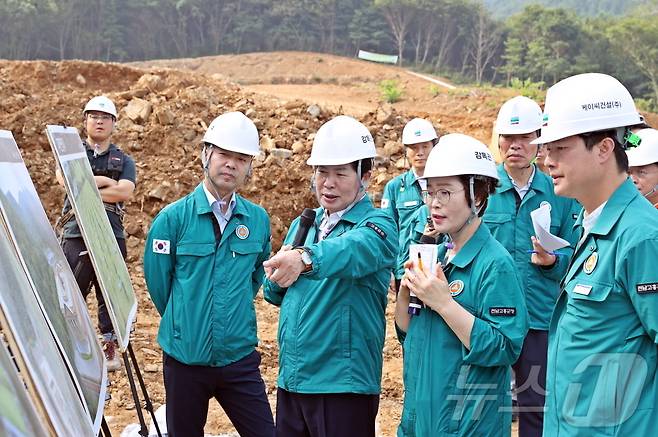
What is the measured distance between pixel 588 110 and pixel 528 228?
7.24ft

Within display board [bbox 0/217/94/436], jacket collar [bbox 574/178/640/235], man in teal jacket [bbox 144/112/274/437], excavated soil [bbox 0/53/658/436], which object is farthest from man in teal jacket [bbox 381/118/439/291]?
display board [bbox 0/217/94/436]

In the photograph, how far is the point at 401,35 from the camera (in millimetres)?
47188

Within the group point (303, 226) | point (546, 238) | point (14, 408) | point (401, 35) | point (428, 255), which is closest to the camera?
point (14, 408)

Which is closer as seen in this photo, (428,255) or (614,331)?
(614,331)

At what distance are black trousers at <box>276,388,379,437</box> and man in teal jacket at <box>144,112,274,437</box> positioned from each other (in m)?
0.49

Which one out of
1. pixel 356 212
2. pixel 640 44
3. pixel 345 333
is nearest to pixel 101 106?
pixel 356 212

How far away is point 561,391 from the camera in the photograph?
248cm

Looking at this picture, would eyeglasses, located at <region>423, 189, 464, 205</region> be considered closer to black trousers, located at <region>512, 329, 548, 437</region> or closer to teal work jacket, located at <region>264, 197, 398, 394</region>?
teal work jacket, located at <region>264, 197, 398, 394</region>

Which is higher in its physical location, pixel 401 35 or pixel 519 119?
pixel 401 35

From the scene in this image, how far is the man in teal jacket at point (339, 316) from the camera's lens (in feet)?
10.9

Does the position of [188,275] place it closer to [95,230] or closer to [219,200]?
[219,200]

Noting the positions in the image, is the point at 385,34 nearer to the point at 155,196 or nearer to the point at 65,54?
the point at 65,54

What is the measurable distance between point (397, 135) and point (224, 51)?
34.8 meters

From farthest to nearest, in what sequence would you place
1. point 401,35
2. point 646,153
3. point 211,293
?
point 401,35 < point 646,153 < point 211,293
